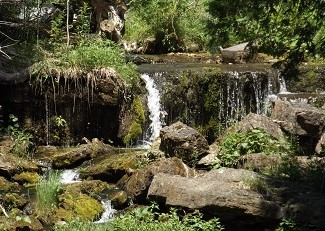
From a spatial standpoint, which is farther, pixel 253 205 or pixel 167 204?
pixel 167 204

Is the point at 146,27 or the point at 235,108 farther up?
the point at 146,27

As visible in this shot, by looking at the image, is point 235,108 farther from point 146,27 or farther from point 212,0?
point 146,27

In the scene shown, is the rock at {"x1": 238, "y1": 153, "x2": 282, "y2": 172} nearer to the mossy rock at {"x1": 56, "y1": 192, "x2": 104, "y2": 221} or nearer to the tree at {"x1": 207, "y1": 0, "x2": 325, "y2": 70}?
the tree at {"x1": 207, "y1": 0, "x2": 325, "y2": 70}

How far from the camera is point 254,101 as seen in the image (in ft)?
44.5

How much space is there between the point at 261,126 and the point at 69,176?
12.3 feet

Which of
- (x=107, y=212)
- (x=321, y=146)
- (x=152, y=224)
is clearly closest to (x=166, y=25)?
(x=321, y=146)

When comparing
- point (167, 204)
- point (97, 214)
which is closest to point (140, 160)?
point (97, 214)

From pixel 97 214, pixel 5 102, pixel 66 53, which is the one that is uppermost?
pixel 66 53

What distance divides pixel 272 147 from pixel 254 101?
3952 millimetres

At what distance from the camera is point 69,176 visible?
1015 cm

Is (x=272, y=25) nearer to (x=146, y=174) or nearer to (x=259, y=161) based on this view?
(x=259, y=161)

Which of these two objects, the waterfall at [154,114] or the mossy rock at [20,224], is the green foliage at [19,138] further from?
the mossy rock at [20,224]

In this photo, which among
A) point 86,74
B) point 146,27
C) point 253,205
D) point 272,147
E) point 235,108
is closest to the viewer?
point 253,205

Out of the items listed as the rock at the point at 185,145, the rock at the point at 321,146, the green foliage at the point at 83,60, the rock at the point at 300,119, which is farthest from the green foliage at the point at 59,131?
the rock at the point at 321,146
